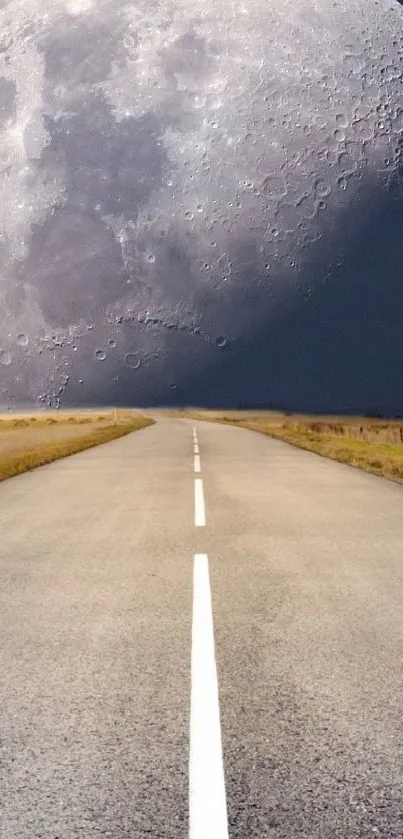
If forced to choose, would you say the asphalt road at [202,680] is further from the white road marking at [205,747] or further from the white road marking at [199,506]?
the white road marking at [199,506]

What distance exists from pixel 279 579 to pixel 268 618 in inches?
46.3

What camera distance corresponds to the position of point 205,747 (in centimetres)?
326

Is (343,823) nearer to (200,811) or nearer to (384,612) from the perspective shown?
(200,811)

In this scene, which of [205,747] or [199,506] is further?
[199,506]

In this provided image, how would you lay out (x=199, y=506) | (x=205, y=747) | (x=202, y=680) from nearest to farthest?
1. (x=205, y=747)
2. (x=202, y=680)
3. (x=199, y=506)

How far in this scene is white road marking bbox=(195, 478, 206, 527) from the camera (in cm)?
953

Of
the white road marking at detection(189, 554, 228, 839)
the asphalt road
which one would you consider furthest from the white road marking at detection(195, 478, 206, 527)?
the white road marking at detection(189, 554, 228, 839)

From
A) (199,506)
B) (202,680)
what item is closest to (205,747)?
(202,680)

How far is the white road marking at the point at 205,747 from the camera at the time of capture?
8.84ft

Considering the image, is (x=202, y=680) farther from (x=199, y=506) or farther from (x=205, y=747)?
(x=199, y=506)

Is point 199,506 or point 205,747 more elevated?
point 205,747

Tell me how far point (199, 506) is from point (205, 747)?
774 cm

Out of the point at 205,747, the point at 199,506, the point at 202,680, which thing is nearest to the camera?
the point at 205,747

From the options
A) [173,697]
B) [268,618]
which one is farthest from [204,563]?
[173,697]
